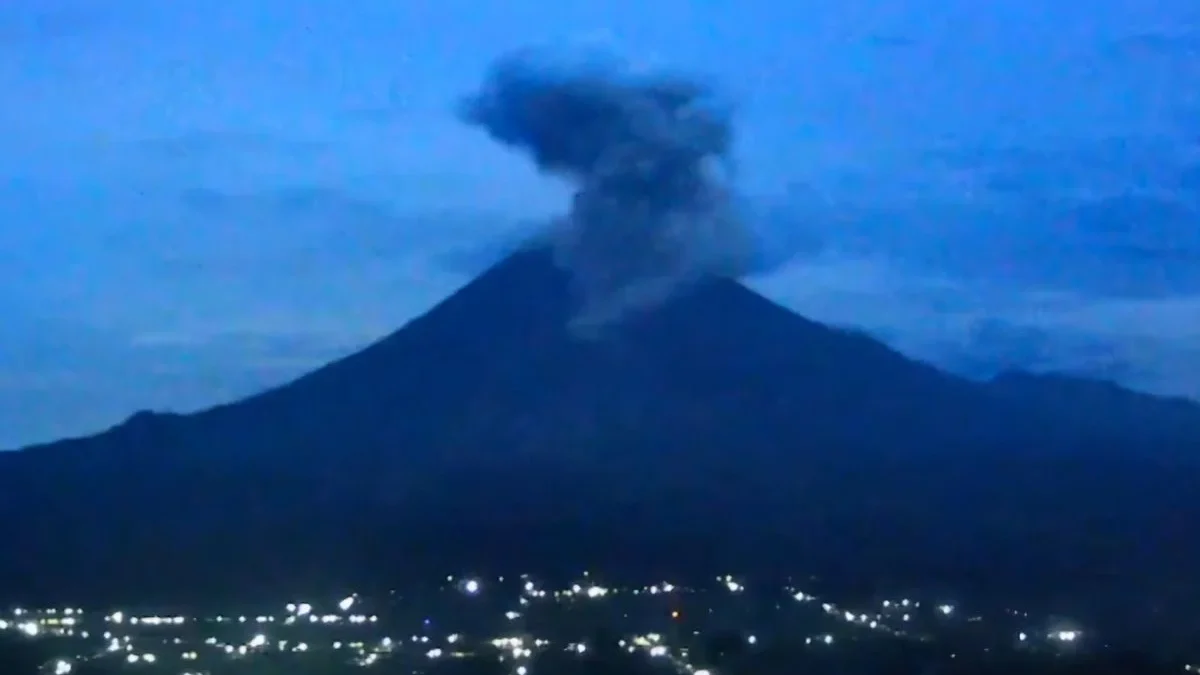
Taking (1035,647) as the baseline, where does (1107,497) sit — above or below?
above

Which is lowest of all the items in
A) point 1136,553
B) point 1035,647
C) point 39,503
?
point 1035,647

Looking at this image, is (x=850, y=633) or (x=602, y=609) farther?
(x=602, y=609)

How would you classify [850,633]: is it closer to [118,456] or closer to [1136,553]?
[1136,553]

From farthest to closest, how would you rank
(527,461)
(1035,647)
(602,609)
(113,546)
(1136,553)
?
(527,461), (113,546), (1136,553), (602,609), (1035,647)

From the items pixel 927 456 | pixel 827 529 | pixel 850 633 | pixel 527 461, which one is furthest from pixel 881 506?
pixel 850 633

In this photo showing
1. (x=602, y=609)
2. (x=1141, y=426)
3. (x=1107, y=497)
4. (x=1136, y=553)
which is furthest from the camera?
(x=1141, y=426)

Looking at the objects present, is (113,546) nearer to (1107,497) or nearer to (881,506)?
(881,506)
